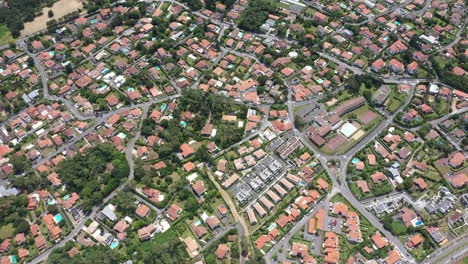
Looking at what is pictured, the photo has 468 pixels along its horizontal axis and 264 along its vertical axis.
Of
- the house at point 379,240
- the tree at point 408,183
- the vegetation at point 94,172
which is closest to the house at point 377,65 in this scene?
the tree at point 408,183

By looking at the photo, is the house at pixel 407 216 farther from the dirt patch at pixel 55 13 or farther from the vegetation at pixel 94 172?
the dirt patch at pixel 55 13

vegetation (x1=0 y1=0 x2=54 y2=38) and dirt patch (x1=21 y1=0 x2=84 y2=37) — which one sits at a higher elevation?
vegetation (x1=0 y1=0 x2=54 y2=38)

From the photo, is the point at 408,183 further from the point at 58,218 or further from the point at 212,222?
the point at 58,218

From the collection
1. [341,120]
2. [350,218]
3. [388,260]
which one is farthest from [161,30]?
[388,260]

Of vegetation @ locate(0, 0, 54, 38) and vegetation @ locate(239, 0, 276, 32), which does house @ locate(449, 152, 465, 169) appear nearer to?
vegetation @ locate(239, 0, 276, 32)

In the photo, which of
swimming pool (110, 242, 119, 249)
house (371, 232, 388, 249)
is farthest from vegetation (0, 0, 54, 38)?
house (371, 232, 388, 249)

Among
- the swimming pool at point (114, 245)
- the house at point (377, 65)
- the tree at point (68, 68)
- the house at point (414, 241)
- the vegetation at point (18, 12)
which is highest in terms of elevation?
the vegetation at point (18, 12)

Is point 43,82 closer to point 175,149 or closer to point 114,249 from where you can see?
point 175,149
